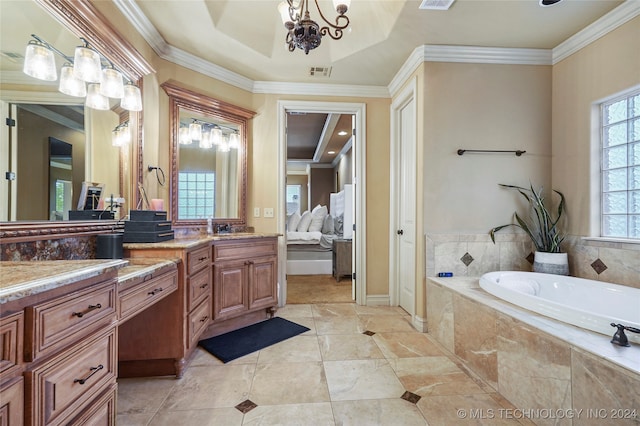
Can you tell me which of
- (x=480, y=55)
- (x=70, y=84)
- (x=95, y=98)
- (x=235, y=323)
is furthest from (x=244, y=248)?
(x=480, y=55)

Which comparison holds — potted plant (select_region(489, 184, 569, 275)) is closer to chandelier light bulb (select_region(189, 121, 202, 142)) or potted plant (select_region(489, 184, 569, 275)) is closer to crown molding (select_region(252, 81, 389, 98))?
crown molding (select_region(252, 81, 389, 98))

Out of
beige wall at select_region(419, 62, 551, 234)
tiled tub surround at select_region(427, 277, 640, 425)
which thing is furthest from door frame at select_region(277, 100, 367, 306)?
tiled tub surround at select_region(427, 277, 640, 425)

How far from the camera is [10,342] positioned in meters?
0.70

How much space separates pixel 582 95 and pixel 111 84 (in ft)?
11.7

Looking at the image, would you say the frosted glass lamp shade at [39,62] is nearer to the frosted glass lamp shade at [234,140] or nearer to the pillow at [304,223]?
the frosted glass lamp shade at [234,140]

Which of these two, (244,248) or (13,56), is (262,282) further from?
(13,56)

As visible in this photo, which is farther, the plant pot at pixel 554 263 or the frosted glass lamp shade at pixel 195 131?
the frosted glass lamp shade at pixel 195 131

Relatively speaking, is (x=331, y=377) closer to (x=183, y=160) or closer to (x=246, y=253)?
(x=246, y=253)

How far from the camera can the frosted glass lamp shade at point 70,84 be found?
58.6 inches

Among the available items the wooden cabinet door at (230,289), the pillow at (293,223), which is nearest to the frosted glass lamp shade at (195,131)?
the wooden cabinet door at (230,289)

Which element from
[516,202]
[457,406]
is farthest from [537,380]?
[516,202]

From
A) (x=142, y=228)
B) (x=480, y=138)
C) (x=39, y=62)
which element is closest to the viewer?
(x=39, y=62)

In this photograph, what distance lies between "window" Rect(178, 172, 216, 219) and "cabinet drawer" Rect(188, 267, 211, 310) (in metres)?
0.71

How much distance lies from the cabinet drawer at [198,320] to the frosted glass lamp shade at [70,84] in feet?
4.89
